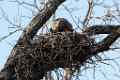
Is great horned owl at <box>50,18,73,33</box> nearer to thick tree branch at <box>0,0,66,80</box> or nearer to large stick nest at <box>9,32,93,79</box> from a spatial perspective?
thick tree branch at <box>0,0,66,80</box>

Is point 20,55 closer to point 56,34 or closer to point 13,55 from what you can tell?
Result: point 13,55

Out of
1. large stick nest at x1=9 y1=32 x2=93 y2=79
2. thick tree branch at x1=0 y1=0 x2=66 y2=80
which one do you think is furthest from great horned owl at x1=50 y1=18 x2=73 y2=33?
large stick nest at x1=9 y1=32 x2=93 y2=79

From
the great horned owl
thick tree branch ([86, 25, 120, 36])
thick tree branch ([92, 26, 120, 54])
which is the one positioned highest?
the great horned owl

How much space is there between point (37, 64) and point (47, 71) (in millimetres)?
268

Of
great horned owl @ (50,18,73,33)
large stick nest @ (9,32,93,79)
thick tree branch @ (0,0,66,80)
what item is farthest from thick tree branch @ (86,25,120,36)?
thick tree branch @ (0,0,66,80)

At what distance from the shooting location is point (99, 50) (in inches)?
298

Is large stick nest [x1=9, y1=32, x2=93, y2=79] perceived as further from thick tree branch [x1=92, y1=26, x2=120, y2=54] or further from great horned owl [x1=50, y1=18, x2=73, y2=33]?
great horned owl [x1=50, y1=18, x2=73, y2=33]

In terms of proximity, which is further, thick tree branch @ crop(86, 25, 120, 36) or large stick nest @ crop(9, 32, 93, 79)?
thick tree branch @ crop(86, 25, 120, 36)

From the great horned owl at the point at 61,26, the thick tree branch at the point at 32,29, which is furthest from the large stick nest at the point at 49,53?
the great horned owl at the point at 61,26

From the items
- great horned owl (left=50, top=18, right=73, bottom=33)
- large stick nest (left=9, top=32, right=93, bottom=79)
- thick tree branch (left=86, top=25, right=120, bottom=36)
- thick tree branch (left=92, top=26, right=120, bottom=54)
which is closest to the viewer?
large stick nest (left=9, top=32, right=93, bottom=79)

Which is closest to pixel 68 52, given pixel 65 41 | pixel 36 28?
A: pixel 65 41

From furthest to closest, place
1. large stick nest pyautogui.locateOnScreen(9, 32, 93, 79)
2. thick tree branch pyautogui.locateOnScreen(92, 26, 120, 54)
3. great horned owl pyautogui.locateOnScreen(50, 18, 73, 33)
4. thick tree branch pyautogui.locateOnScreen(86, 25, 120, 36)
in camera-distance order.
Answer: great horned owl pyautogui.locateOnScreen(50, 18, 73, 33)
thick tree branch pyautogui.locateOnScreen(86, 25, 120, 36)
thick tree branch pyautogui.locateOnScreen(92, 26, 120, 54)
large stick nest pyautogui.locateOnScreen(9, 32, 93, 79)

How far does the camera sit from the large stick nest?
7.42 metres

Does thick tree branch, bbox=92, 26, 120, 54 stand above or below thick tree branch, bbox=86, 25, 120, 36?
below
